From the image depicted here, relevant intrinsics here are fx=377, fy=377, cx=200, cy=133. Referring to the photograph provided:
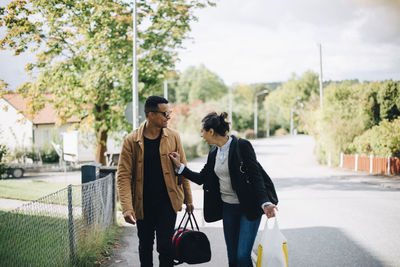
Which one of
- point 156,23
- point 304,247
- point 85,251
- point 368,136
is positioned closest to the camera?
point 85,251

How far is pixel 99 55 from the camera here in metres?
12.1

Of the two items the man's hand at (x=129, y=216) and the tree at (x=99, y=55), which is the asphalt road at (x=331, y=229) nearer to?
the man's hand at (x=129, y=216)

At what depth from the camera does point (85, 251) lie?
4.77m

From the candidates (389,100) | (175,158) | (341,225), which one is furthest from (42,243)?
(389,100)

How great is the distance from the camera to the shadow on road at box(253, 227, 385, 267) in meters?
5.07

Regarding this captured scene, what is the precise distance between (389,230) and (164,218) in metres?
5.26

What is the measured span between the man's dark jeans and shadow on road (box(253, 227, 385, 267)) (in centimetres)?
221

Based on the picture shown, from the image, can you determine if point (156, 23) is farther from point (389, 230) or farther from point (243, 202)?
point (243, 202)

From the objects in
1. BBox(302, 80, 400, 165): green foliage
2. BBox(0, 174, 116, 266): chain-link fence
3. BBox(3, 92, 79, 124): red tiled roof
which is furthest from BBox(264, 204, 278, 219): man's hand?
BBox(302, 80, 400, 165): green foliage

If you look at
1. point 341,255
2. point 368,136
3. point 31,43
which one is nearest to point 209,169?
point 341,255

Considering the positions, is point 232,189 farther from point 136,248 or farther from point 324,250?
point 324,250

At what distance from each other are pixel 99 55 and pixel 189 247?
969 cm

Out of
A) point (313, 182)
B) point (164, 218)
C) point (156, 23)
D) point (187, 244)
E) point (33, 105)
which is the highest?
point (156, 23)

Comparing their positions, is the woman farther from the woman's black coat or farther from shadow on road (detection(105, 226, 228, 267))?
shadow on road (detection(105, 226, 228, 267))
